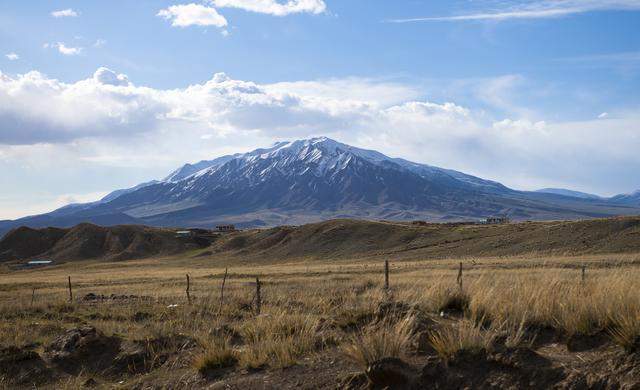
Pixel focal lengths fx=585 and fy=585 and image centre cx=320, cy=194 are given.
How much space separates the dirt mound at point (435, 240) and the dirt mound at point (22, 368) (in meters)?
53.8

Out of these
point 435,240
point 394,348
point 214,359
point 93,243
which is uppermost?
point 394,348

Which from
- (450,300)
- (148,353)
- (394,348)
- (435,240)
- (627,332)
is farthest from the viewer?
(435,240)

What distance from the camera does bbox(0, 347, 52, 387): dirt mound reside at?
10.6 meters

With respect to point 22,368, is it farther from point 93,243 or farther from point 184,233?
point 93,243

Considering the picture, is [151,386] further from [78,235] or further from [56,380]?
[78,235]

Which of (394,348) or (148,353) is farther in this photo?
(148,353)

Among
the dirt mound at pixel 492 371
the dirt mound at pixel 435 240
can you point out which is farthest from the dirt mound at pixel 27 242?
the dirt mound at pixel 492 371

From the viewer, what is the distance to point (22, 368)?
11.0 m

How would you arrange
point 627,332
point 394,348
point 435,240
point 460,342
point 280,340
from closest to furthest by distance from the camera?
1. point 627,332
2. point 460,342
3. point 394,348
4. point 280,340
5. point 435,240

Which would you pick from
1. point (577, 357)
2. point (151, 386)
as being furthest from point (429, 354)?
point (151, 386)

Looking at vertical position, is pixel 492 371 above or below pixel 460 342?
below

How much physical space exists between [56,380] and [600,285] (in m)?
9.41

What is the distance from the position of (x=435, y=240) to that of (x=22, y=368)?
69191mm

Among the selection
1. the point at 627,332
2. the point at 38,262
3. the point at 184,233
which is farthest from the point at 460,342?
the point at 184,233
